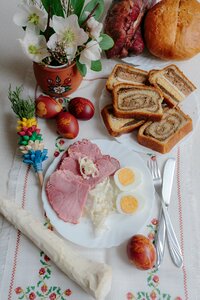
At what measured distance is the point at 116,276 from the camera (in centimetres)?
114

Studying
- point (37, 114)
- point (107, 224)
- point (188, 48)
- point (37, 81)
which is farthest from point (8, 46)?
point (107, 224)

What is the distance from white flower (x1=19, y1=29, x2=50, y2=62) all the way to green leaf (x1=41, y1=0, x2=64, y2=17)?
3.7 inches

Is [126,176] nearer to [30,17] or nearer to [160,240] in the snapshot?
[160,240]

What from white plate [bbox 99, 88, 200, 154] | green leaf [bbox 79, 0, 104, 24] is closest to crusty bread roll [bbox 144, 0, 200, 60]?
white plate [bbox 99, 88, 200, 154]

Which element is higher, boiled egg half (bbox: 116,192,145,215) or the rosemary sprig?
the rosemary sprig

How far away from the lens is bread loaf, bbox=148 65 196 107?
149 cm

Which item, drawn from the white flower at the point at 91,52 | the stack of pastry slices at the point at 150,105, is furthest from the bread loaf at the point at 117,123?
the white flower at the point at 91,52

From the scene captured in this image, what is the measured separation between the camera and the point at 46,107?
138 cm

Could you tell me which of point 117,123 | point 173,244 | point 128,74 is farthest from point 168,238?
point 128,74

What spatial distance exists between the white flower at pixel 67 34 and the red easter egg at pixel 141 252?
644 millimetres

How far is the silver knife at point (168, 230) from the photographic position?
3.83 ft

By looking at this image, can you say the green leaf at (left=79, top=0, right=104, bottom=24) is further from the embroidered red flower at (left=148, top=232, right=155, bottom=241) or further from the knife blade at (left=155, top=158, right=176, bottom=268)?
the embroidered red flower at (left=148, top=232, right=155, bottom=241)

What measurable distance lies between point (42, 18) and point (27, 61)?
342 millimetres

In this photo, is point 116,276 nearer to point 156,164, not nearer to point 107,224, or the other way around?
point 107,224
